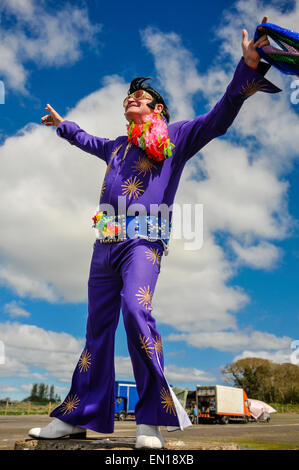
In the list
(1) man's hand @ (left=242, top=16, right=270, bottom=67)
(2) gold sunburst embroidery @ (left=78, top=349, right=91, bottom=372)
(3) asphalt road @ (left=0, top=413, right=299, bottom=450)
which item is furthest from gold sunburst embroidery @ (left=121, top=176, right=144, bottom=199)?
(3) asphalt road @ (left=0, top=413, right=299, bottom=450)

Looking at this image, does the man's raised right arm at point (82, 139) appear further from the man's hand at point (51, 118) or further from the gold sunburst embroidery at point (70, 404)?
the gold sunburst embroidery at point (70, 404)

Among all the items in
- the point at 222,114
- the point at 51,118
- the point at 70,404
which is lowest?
the point at 70,404

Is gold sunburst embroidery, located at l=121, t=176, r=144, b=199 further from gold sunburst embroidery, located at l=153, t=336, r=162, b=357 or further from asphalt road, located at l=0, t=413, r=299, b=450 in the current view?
asphalt road, located at l=0, t=413, r=299, b=450

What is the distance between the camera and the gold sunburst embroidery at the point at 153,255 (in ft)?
9.56

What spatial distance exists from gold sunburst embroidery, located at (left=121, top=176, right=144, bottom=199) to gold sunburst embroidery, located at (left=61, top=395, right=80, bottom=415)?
62.5 inches

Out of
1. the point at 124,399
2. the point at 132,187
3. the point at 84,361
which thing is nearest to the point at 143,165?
the point at 132,187

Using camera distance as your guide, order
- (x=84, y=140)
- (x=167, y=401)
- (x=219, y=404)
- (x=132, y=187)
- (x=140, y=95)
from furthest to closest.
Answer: (x=219, y=404)
(x=84, y=140)
(x=140, y=95)
(x=132, y=187)
(x=167, y=401)

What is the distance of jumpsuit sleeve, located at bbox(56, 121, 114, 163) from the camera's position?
3.66m

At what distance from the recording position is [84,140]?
3.73 m

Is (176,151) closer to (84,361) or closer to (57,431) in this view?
(84,361)

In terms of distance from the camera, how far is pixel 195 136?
317 centimetres

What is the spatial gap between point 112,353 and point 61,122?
2.18 m

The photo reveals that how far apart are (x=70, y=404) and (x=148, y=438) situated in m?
0.87
